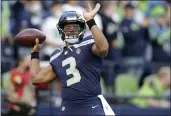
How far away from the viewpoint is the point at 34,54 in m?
7.76

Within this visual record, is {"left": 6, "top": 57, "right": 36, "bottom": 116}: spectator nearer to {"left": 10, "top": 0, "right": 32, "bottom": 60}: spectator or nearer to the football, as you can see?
{"left": 10, "top": 0, "right": 32, "bottom": 60}: spectator

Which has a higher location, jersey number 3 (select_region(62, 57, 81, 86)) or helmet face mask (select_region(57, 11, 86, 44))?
helmet face mask (select_region(57, 11, 86, 44))

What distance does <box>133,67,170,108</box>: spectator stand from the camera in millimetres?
12062

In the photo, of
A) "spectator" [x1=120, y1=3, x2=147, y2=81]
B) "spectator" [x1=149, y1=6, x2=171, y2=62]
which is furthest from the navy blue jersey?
"spectator" [x1=149, y1=6, x2=171, y2=62]

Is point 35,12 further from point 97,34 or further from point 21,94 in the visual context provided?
point 97,34

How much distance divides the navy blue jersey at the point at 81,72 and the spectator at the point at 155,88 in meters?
4.72

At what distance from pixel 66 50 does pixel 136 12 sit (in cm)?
653


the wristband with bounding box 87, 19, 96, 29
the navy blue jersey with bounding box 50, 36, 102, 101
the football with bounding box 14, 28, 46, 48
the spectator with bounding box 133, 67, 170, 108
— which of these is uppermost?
the wristband with bounding box 87, 19, 96, 29

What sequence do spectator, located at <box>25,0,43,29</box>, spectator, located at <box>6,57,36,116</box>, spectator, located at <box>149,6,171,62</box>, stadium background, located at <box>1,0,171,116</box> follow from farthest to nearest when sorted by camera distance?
1. spectator, located at <box>149,6,171,62</box>
2. spectator, located at <box>25,0,43,29</box>
3. stadium background, located at <box>1,0,171,116</box>
4. spectator, located at <box>6,57,36,116</box>

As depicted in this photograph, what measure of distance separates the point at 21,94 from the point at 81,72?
143 inches

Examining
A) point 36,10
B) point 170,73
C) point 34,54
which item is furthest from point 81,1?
point 34,54

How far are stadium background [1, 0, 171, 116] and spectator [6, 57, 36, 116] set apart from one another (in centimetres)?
29

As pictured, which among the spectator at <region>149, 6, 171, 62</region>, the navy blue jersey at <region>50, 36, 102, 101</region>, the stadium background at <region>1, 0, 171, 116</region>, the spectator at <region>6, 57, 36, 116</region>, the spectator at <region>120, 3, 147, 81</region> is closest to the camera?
the navy blue jersey at <region>50, 36, 102, 101</region>

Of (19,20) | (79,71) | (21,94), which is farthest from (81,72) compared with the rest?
(19,20)
